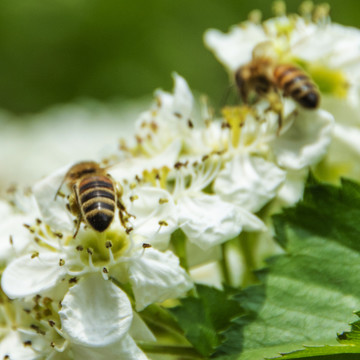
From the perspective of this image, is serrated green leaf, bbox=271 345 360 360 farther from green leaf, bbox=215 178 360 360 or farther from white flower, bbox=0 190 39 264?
white flower, bbox=0 190 39 264

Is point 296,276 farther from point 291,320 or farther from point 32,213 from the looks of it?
point 32,213

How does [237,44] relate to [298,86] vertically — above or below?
above

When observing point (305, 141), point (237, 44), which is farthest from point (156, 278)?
point (237, 44)

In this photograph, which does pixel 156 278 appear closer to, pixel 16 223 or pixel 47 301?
pixel 47 301

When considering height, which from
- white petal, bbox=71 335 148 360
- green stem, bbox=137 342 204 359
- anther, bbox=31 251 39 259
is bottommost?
white petal, bbox=71 335 148 360

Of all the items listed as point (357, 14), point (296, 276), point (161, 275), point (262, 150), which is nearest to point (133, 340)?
point (161, 275)

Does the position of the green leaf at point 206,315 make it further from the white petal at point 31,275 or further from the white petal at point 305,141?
the white petal at point 305,141

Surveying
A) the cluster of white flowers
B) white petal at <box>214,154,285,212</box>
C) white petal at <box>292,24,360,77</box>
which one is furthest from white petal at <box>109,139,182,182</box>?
white petal at <box>292,24,360,77</box>
